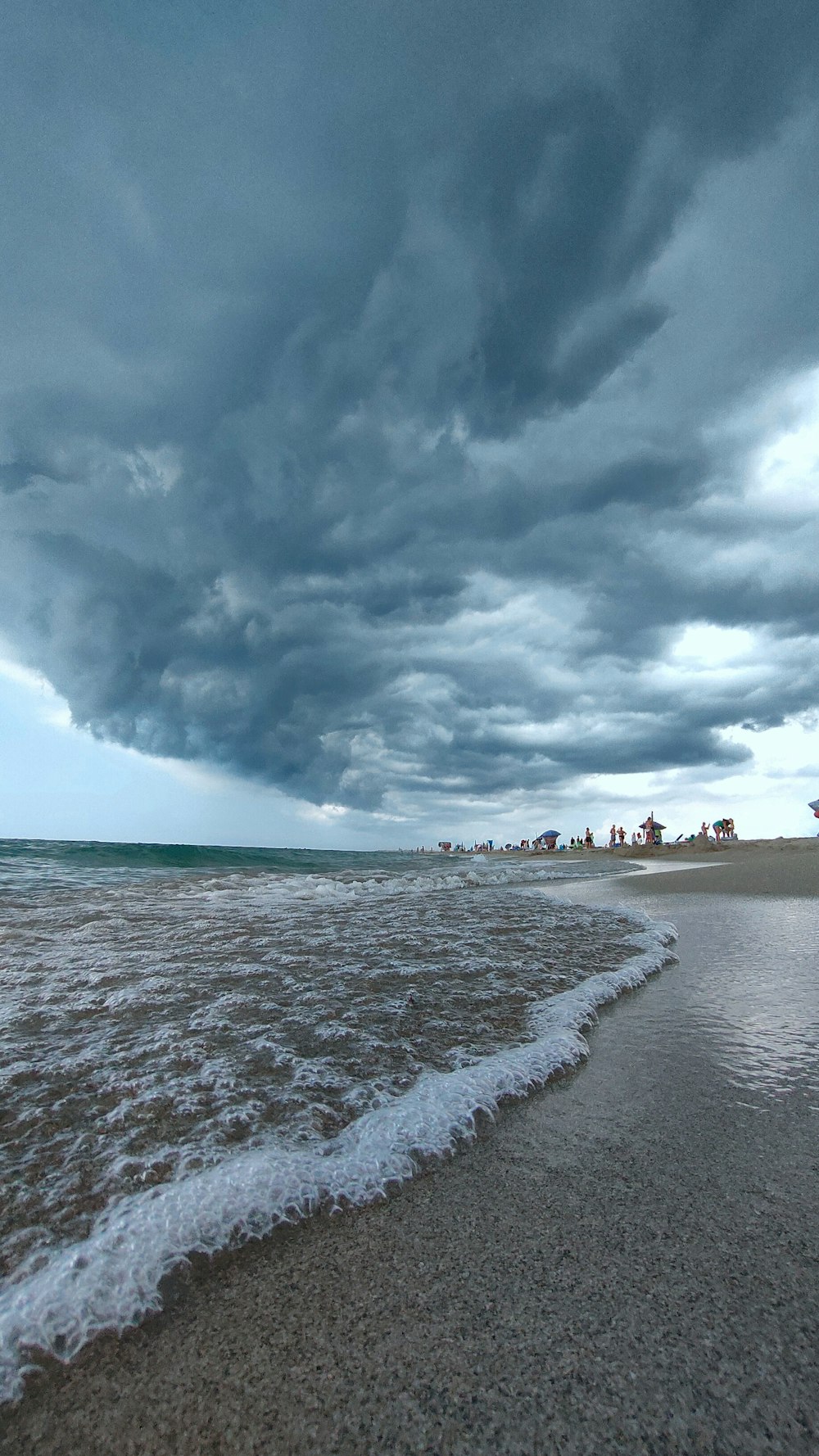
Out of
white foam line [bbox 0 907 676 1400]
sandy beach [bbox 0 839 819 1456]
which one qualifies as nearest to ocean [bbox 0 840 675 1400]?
white foam line [bbox 0 907 676 1400]

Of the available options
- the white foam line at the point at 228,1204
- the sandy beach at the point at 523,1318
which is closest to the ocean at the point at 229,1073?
the white foam line at the point at 228,1204

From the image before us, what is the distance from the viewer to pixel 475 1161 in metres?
2.15

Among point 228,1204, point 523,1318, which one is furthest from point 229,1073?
point 523,1318

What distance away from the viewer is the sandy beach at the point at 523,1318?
3.84ft

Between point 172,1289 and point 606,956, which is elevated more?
point 606,956

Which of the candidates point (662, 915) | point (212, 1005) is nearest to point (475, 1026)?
point (212, 1005)

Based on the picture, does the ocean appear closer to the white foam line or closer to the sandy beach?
the white foam line

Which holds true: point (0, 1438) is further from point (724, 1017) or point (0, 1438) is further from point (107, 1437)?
point (724, 1017)

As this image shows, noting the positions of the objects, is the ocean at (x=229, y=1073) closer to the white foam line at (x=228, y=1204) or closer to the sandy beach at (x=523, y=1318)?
the white foam line at (x=228, y=1204)

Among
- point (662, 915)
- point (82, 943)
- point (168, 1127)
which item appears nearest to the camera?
point (168, 1127)

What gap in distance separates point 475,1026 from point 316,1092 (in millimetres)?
1172

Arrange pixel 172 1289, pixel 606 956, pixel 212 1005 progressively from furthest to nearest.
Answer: pixel 606 956 → pixel 212 1005 → pixel 172 1289

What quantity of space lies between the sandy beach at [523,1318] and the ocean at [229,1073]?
15 cm

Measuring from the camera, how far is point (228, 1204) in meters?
1.88
